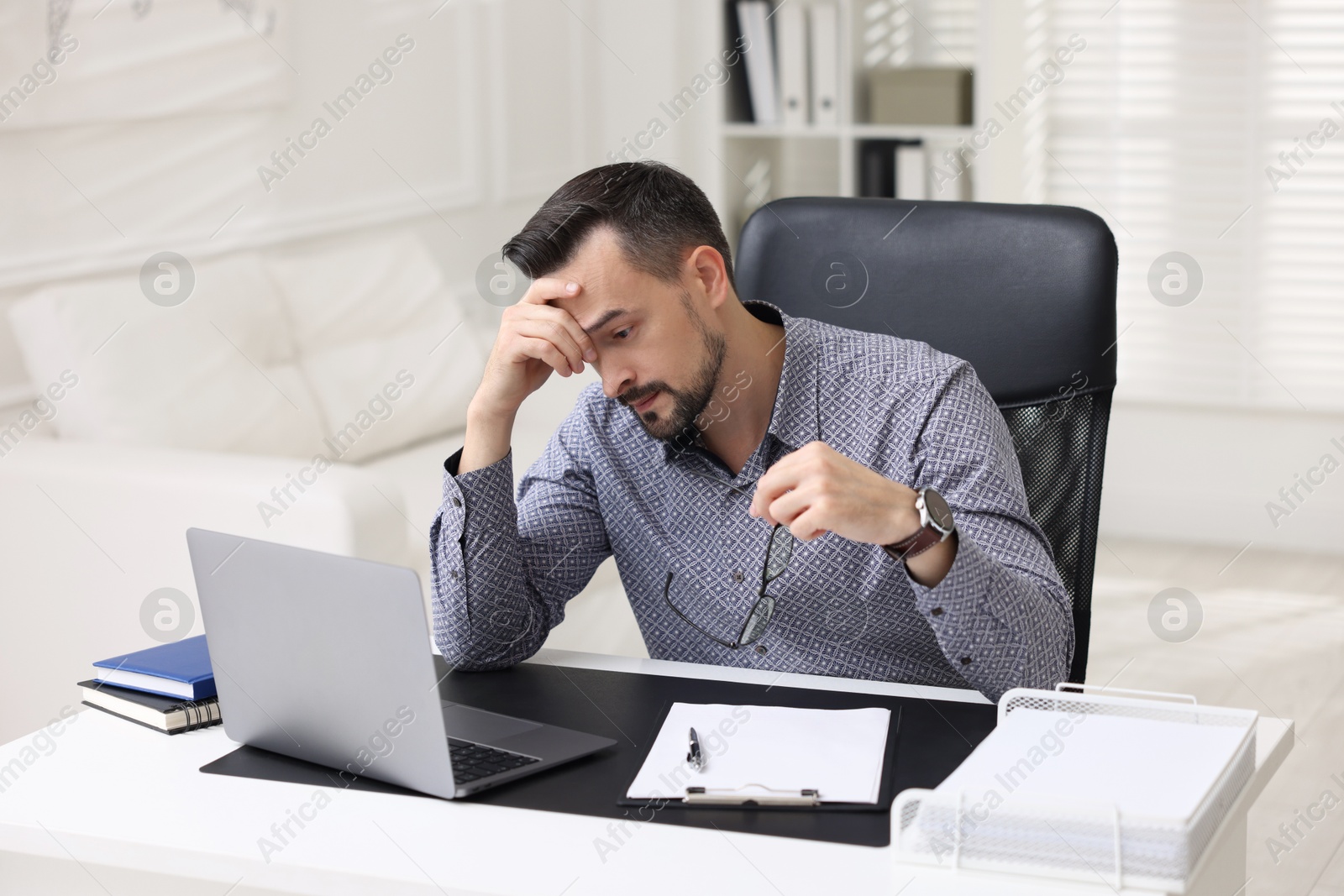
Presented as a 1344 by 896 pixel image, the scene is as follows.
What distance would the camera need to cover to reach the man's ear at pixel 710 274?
157 centimetres

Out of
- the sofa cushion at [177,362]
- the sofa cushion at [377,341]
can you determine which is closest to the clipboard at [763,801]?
the sofa cushion at [177,362]

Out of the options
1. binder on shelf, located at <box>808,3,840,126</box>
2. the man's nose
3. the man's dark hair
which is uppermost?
binder on shelf, located at <box>808,3,840,126</box>

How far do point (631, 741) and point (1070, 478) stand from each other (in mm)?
Result: 687

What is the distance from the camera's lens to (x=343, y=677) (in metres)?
1.17

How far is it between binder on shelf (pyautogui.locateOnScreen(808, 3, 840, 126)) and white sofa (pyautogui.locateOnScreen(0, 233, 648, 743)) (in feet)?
3.62

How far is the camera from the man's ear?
1.57 meters

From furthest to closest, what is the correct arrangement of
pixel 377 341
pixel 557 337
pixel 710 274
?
pixel 377 341 < pixel 710 274 < pixel 557 337

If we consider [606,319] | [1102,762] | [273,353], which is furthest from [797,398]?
[273,353]

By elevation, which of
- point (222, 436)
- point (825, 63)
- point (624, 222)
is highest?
point (825, 63)

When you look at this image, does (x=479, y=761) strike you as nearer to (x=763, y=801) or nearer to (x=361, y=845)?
(x=361, y=845)

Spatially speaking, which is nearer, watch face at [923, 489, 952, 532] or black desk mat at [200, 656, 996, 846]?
black desk mat at [200, 656, 996, 846]

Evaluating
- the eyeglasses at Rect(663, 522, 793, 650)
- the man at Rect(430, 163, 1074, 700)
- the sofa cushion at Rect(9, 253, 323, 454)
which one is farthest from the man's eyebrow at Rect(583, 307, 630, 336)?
the sofa cushion at Rect(9, 253, 323, 454)

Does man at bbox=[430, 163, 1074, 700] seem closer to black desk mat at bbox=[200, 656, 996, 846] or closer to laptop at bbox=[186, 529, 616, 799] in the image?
black desk mat at bbox=[200, 656, 996, 846]

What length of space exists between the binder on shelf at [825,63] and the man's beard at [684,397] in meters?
2.51
